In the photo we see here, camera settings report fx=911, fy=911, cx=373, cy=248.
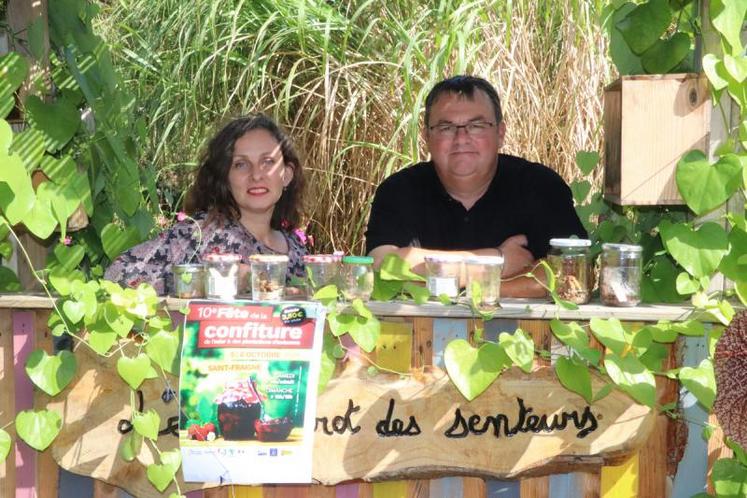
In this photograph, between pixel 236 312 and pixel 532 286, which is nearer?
pixel 236 312

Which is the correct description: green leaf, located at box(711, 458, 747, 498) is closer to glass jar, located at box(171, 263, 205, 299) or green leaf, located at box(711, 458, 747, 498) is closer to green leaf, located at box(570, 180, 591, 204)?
glass jar, located at box(171, 263, 205, 299)

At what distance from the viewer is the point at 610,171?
236cm

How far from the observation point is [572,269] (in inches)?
76.3

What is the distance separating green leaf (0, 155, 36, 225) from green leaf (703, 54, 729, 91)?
1.34 meters

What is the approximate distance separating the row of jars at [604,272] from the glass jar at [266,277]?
585mm

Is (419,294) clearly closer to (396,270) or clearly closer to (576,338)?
(396,270)

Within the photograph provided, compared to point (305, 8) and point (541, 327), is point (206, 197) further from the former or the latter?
point (305, 8)

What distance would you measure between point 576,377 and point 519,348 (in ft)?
0.43

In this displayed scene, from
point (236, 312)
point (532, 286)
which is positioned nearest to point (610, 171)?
point (532, 286)

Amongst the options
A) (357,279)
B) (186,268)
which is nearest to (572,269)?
(357,279)

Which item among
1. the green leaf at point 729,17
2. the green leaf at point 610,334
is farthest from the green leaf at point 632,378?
the green leaf at point 729,17

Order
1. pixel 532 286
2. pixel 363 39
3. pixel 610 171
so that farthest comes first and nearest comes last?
pixel 363 39 < pixel 610 171 < pixel 532 286

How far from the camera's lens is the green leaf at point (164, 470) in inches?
71.5

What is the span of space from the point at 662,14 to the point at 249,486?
137 cm
